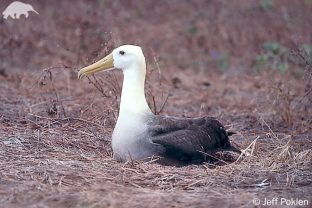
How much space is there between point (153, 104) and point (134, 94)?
1.70 meters

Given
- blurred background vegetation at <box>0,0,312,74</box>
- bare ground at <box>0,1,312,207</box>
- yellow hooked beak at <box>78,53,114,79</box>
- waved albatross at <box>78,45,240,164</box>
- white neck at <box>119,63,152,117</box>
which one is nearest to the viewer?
bare ground at <box>0,1,312,207</box>

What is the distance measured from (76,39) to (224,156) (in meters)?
6.57

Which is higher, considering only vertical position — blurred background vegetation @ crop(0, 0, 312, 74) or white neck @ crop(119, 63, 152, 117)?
blurred background vegetation @ crop(0, 0, 312, 74)

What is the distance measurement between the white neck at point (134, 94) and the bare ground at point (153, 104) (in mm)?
482

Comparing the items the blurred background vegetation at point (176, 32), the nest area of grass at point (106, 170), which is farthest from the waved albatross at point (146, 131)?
the blurred background vegetation at point (176, 32)

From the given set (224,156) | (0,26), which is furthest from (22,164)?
(0,26)

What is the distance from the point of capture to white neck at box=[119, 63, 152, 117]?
648 centimetres

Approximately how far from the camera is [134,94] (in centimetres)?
657

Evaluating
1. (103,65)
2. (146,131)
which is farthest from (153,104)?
(146,131)

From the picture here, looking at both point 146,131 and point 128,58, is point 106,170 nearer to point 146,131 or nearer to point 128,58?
point 146,131

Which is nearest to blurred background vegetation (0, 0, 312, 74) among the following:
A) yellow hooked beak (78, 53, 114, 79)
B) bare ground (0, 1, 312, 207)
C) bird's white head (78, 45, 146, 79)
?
bare ground (0, 1, 312, 207)

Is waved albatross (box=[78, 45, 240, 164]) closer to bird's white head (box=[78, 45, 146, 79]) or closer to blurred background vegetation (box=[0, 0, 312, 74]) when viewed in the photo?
bird's white head (box=[78, 45, 146, 79])

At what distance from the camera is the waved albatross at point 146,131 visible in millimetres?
6273

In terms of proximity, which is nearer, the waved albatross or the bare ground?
the bare ground
